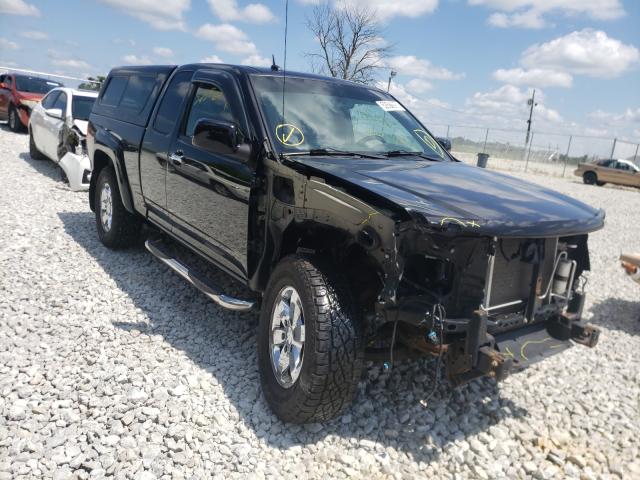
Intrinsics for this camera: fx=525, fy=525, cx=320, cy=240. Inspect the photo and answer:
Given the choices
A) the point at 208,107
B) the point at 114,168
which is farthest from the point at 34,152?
the point at 208,107

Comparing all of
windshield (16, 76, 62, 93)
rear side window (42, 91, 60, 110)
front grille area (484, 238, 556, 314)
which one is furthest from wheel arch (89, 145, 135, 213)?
windshield (16, 76, 62, 93)

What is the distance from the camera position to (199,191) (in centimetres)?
399

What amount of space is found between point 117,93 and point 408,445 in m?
4.80

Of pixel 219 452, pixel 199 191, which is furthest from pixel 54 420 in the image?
pixel 199 191

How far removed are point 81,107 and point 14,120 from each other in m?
8.10

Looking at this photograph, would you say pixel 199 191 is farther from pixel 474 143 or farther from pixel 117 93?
pixel 474 143

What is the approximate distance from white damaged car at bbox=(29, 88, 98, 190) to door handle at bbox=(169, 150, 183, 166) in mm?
4313

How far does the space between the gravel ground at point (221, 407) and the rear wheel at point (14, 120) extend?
42.9 feet

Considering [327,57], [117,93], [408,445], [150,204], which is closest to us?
[408,445]

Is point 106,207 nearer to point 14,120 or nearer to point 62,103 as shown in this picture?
point 62,103

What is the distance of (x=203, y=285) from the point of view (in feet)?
12.4

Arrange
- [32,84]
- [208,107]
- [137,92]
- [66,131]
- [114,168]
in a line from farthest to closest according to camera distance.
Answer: [32,84]
[66,131]
[114,168]
[137,92]
[208,107]

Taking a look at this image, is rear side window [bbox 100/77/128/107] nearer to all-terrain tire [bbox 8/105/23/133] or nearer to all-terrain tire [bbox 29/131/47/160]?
all-terrain tire [bbox 29/131/47/160]

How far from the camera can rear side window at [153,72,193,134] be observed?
14.5 feet
